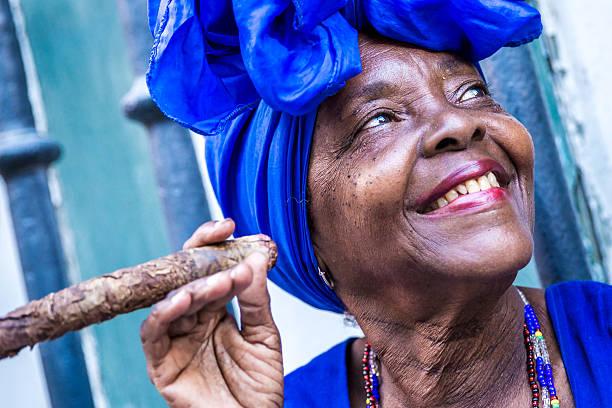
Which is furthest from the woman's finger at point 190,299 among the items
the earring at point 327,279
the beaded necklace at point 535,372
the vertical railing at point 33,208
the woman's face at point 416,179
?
the vertical railing at point 33,208

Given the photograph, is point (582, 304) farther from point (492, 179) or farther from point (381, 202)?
point (381, 202)

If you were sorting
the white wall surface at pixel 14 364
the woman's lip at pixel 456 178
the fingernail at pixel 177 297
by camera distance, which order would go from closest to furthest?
the fingernail at pixel 177 297, the woman's lip at pixel 456 178, the white wall surface at pixel 14 364

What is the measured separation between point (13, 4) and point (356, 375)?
294 centimetres

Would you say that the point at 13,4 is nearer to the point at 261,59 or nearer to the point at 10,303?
the point at 10,303

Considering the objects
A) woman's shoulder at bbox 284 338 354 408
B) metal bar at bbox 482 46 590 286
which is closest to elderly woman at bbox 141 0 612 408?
woman's shoulder at bbox 284 338 354 408

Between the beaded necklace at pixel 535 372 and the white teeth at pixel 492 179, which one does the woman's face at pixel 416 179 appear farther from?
the beaded necklace at pixel 535 372

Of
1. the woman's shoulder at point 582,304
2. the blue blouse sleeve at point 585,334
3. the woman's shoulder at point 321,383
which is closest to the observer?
the blue blouse sleeve at point 585,334

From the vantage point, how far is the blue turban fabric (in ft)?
6.68

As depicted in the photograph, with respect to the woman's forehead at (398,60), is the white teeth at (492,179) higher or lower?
lower

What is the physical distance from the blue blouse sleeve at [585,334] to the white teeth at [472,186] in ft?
2.11

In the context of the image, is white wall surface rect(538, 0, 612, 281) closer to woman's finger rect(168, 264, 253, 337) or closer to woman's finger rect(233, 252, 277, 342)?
woman's finger rect(233, 252, 277, 342)

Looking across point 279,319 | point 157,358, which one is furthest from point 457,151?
point 279,319

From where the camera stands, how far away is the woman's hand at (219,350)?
1.93m

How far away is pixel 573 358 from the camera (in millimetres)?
2268
